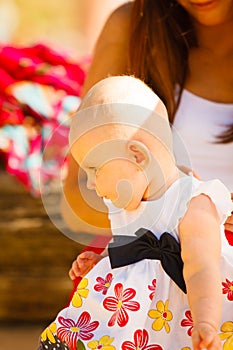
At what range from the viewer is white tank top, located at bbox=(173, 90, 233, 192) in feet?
6.94

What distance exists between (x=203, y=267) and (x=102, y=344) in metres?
0.21

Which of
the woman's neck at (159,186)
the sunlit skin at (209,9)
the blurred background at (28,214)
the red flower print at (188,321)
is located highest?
the sunlit skin at (209,9)

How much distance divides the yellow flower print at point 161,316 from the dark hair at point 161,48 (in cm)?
71

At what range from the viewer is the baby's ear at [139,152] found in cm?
146

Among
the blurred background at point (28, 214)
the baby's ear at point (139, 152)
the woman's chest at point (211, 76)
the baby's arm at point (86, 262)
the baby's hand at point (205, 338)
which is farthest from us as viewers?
the blurred background at point (28, 214)

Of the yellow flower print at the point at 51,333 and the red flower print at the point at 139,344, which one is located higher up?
the red flower print at the point at 139,344

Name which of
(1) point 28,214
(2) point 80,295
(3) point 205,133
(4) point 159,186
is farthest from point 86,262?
(1) point 28,214

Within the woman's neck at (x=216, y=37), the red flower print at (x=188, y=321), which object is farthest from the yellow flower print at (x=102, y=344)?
the woman's neck at (x=216, y=37)

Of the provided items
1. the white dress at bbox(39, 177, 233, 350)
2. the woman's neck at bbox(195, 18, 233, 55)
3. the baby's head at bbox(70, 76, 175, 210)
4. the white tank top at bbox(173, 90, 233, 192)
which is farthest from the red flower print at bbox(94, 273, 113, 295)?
the woman's neck at bbox(195, 18, 233, 55)

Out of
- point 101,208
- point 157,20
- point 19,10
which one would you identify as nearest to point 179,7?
point 157,20

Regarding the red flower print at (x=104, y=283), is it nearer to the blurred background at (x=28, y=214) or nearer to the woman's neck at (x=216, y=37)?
the woman's neck at (x=216, y=37)

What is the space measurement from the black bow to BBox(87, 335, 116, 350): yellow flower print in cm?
12

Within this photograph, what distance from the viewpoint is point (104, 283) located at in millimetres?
1534

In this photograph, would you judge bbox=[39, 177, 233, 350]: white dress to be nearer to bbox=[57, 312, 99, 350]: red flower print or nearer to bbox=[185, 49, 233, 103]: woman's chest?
bbox=[57, 312, 99, 350]: red flower print
